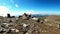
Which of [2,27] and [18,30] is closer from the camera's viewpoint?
[18,30]

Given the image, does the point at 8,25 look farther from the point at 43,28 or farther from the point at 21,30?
the point at 43,28

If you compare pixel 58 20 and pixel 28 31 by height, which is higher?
pixel 58 20

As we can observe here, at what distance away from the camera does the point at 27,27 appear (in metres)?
31.4

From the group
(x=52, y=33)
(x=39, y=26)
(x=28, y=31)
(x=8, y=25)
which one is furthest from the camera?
(x=8, y=25)

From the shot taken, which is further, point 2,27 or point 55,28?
point 2,27

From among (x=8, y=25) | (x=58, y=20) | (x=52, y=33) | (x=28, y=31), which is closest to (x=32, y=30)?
(x=28, y=31)

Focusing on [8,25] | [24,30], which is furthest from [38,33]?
[8,25]

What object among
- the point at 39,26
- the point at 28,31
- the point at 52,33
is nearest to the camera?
the point at 52,33

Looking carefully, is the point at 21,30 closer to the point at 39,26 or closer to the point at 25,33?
the point at 25,33

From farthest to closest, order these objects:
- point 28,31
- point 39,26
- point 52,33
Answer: point 39,26 < point 28,31 < point 52,33

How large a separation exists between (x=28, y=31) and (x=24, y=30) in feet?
4.89

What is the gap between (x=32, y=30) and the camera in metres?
29.0

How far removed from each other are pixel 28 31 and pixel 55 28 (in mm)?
7251

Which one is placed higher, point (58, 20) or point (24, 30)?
point (58, 20)
